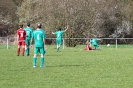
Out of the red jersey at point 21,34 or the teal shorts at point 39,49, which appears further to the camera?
the red jersey at point 21,34

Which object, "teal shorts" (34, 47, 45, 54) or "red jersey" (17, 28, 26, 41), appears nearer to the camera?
"teal shorts" (34, 47, 45, 54)

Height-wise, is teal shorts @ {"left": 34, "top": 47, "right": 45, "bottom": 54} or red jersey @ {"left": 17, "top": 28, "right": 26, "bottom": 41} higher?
red jersey @ {"left": 17, "top": 28, "right": 26, "bottom": 41}

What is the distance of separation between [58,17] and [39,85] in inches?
1459

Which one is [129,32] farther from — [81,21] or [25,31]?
[25,31]

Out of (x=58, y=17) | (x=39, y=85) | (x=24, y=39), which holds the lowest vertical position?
(x=39, y=85)

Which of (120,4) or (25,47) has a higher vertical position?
(120,4)

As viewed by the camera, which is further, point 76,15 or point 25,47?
point 76,15

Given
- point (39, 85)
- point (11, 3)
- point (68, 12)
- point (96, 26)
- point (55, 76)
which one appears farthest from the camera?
point (11, 3)

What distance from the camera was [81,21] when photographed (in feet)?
156

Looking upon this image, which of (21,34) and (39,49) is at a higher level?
(21,34)

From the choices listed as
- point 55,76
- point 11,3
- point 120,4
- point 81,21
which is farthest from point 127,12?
point 55,76

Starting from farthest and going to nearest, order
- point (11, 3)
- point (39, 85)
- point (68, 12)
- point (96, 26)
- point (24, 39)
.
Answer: point (11, 3) < point (96, 26) < point (68, 12) < point (24, 39) < point (39, 85)

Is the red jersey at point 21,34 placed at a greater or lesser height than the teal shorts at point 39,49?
greater

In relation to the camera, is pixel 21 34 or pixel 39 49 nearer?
pixel 39 49
